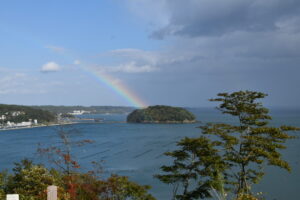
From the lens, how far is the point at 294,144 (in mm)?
35594

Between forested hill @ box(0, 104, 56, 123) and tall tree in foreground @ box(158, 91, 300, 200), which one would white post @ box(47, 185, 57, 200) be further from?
forested hill @ box(0, 104, 56, 123)

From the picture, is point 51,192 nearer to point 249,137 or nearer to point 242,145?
point 249,137

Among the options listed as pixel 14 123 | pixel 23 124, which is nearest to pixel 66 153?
pixel 23 124

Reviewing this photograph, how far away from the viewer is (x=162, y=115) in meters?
85.7

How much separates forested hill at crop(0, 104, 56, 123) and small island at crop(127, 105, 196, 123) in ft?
75.0

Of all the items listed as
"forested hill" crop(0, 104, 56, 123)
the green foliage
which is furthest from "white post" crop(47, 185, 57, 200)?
"forested hill" crop(0, 104, 56, 123)

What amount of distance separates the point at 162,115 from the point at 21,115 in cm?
3929

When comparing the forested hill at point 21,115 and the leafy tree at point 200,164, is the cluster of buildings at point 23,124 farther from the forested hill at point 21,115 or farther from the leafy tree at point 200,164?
the leafy tree at point 200,164

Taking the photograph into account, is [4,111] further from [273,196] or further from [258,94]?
[258,94]

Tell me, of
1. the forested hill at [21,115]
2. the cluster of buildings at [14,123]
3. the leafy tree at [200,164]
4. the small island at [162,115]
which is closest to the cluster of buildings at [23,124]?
the cluster of buildings at [14,123]

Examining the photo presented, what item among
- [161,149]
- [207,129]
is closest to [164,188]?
[207,129]

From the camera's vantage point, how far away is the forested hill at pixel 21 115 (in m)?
88.3

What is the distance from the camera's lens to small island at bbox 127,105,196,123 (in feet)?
269

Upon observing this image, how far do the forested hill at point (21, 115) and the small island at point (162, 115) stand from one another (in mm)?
22875
